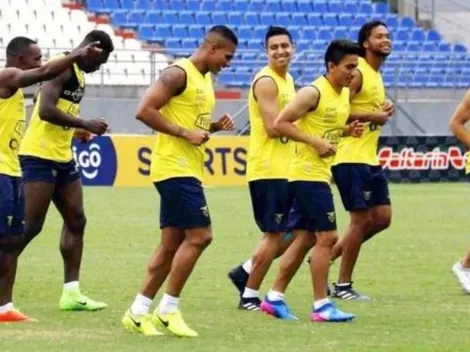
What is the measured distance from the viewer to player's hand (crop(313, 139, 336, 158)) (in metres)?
10.8

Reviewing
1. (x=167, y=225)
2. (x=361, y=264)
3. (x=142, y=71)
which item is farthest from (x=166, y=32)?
(x=167, y=225)

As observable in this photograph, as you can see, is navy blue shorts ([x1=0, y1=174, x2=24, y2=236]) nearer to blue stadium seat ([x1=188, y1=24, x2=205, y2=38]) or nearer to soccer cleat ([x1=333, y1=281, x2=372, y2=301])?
soccer cleat ([x1=333, y1=281, x2=372, y2=301])

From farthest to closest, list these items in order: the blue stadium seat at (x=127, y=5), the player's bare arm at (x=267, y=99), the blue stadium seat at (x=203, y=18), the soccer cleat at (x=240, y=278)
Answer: the blue stadium seat at (x=203, y=18), the blue stadium seat at (x=127, y=5), the soccer cleat at (x=240, y=278), the player's bare arm at (x=267, y=99)

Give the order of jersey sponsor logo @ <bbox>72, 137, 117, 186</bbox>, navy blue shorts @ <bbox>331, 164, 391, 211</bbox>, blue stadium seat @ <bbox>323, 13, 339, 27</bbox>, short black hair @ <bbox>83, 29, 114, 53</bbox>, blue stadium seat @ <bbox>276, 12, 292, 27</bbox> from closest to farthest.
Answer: short black hair @ <bbox>83, 29, 114, 53</bbox> → navy blue shorts @ <bbox>331, 164, 391, 211</bbox> → jersey sponsor logo @ <bbox>72, 137, 117, 186</bbox> → blue stadium seat @ <bbox>276, 12, 292, 27</bbox> → blue stadium seat @ <bbox>323, 13, 339, 27</bbox>

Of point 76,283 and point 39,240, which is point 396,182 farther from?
point 76,283

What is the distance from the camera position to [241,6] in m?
39.4

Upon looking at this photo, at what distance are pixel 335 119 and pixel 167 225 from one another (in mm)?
1764

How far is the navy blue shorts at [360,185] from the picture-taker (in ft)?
41.8

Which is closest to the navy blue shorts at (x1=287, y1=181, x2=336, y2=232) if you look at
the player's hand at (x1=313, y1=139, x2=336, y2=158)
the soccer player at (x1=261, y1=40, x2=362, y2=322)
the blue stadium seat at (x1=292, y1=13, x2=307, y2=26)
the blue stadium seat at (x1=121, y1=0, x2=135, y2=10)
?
the soccer player at (x1=261, y1=40, x2=362, y2=322)

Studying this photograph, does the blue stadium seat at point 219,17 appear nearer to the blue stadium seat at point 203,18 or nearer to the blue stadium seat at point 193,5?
the blue stadium seat at point 203,18

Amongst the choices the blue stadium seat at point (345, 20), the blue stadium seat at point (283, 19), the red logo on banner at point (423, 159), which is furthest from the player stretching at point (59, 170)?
the blue stadium seat at point (345, 20)

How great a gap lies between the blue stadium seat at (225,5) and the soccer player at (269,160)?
27.4 m

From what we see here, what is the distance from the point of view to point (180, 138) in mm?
10125

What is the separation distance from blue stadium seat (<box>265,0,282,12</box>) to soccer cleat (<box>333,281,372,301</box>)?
2768 centimetres
